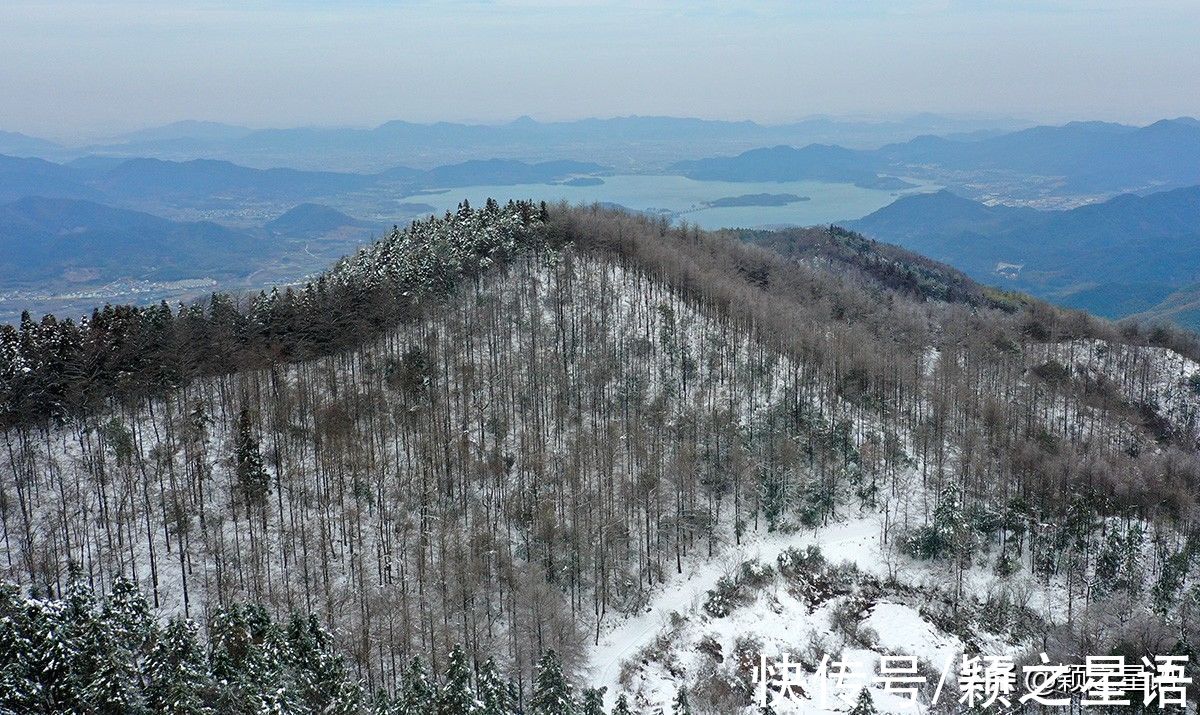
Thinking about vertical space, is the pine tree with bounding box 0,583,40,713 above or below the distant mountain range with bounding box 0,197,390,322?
below

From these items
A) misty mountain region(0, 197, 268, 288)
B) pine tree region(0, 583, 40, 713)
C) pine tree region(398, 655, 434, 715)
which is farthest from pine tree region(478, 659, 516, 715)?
misty mountain region(0, 197, 268, 288)

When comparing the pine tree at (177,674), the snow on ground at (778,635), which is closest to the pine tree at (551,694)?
the snow on ground at (778,635)

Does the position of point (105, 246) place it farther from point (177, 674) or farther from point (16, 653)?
point (177, 674)

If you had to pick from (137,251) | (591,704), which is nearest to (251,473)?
(591,704)

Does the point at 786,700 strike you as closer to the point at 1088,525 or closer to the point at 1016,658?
the point at 1016,658

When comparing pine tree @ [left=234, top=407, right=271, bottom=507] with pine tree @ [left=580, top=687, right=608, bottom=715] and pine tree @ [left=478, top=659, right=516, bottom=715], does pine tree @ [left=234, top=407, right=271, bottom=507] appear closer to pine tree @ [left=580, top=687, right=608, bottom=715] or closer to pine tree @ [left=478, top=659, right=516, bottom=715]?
pine tree @ [left=478, top=659, right=516, bottom=715]

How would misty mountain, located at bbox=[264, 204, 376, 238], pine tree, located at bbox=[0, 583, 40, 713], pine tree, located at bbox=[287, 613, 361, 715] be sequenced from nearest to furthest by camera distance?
pine tree, located at bbox=[0, 583, 40, 713]
pine tree, located at bbox=[287, 613, 361, 715]
misty mountain, located at bbox=[264, 204, 376, 238]

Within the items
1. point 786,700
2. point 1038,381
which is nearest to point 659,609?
point 786,700
